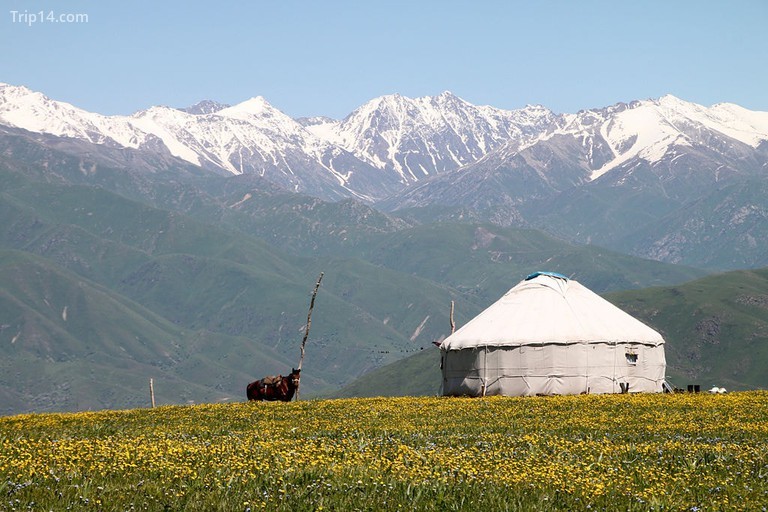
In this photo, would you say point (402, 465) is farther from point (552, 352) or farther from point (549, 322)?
point (549, 322)

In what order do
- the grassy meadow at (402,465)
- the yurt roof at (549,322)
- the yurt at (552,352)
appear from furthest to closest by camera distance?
the yurt roof at (549,322) → the yurt at (552,352) → the grassy meadow at (402,465)

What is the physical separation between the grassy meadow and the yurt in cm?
2285

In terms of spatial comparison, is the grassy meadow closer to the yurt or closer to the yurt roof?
the yurt

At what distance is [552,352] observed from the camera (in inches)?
2206

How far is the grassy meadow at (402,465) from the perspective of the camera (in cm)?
1678

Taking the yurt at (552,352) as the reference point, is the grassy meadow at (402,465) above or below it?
below

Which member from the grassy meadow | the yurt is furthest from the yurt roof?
the grassy meadow

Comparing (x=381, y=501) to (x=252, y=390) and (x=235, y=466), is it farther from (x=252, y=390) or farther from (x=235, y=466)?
(x=252, y=390)

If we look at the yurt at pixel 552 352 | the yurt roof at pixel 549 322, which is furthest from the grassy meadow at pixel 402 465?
the yurt roof at pixel 549 322

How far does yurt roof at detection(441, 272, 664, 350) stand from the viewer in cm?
5641

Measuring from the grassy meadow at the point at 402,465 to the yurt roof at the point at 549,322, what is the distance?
23.3 meters

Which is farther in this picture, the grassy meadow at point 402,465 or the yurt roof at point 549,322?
the yurt roof at point 549,322

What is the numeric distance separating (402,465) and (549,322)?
38.4 meters

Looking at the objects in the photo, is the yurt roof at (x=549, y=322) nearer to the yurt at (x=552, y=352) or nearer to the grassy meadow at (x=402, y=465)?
the yurt at (x=552, y=352)
